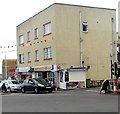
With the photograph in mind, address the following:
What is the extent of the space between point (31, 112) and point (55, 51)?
25.0 metres

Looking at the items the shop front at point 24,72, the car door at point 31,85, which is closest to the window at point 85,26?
the shop front at point 24,72

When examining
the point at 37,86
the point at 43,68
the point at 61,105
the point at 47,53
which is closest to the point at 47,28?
the point at 47,53

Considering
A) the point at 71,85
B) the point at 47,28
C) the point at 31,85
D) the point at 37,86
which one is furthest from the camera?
the point at 47,28

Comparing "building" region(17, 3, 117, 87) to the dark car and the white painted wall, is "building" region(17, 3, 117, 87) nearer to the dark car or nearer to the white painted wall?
the white painted wall

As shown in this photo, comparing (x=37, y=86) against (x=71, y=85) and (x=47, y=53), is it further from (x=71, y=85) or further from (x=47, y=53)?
(x=47, y=53)

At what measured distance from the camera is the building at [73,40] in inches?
1518

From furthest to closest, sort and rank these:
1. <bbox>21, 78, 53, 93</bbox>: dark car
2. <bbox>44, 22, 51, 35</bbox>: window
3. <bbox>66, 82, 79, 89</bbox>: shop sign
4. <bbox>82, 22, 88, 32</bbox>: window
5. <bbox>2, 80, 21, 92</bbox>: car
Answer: <bbox>44, 22, 51, 35</bbox>: window → <bbox>82, 22, 88, 32</bbox>: window → <bbox>66, 82, 79, 89</bbox>: shop sign → <bbox>2, 80, 21, 92</bbox>: car → <bbox>21, 78, 53, 93</bbox>: dark car

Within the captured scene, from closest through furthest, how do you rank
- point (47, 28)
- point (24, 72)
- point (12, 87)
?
point (12, 87) < point (47, 28) < point (24, 72)

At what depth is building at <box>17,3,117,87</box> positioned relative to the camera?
38.6 metres

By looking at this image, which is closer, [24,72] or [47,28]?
[47,28]

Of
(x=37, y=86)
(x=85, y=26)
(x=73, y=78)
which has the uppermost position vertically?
(x=85, y=26)

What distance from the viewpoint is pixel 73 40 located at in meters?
39.1

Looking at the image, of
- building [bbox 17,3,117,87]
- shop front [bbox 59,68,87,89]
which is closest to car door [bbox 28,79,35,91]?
building [bbox 17,3,117,87]

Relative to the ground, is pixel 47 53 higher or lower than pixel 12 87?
higher
